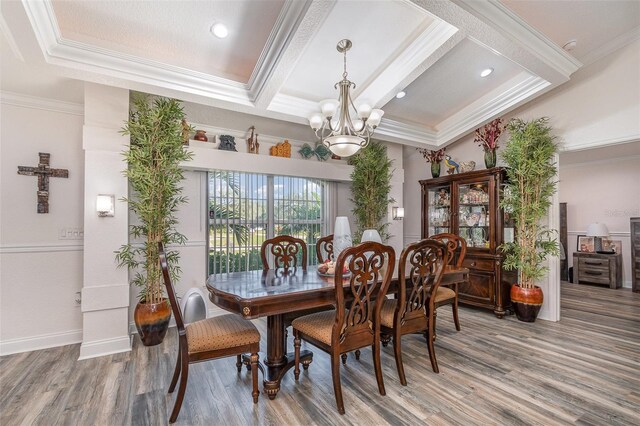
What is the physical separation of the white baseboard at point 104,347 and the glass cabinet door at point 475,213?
438 centimetres

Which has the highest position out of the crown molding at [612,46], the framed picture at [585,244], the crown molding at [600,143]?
the crown molding at [612,46]

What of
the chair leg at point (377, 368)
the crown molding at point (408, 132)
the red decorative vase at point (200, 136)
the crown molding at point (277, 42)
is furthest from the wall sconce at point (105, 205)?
the crown molding at point (408, 132)

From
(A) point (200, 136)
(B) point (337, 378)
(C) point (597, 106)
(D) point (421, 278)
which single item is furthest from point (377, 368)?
(C) point (597, 106)

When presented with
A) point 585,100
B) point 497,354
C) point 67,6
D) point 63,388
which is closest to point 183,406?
point 63,388

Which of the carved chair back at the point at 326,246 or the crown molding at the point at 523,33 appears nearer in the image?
the crown molding at the point at 523,33

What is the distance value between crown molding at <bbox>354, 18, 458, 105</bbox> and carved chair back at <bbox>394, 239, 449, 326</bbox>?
5.96 ft

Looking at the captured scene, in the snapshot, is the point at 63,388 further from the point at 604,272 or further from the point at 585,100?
the point at 604,272

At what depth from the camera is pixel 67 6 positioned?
228 centimetres

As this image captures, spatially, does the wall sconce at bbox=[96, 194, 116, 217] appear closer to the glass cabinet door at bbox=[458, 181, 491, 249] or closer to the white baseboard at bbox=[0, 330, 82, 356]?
the white baseboard at bbox=[0, 330, 82, 356]

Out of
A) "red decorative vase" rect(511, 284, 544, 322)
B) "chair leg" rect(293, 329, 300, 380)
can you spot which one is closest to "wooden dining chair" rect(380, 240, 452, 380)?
"chair leg" rect(293, 329, 300, 380)

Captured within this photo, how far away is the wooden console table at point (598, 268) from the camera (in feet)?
18.7

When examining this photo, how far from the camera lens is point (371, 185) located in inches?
186

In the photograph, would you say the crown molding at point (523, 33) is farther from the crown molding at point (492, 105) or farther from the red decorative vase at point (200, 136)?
the red decorative vase at point (200, 136)

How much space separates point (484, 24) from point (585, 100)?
2.32m
